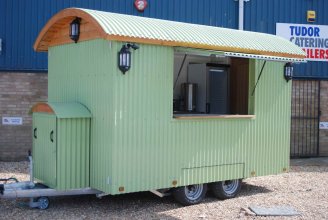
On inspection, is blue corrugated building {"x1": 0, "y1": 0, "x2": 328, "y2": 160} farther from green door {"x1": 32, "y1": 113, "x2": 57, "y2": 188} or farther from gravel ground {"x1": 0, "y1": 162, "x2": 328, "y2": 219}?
green door {"x1": 32, "y1": 113, "x2": 57, "y2": 188}

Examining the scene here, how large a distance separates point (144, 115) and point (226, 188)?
2.51 metres

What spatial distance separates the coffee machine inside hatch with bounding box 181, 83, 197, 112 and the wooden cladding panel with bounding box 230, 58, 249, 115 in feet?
2.71

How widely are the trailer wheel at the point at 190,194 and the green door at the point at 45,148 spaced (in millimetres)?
2118

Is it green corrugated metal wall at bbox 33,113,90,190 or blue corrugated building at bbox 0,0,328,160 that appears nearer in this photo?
green corrugated metal wall at bbox 33,113,90,190

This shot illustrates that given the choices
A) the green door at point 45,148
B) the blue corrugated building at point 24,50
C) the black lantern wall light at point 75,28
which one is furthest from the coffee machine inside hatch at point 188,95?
the blue corrugated building at point 24,50

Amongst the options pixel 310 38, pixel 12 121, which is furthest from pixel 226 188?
pixel 310 38

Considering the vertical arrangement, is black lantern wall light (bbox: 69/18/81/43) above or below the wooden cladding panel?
above

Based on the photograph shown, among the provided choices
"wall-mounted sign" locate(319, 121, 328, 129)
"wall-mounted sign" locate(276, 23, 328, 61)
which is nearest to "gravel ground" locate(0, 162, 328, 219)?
"wall-mounted sign" locate(319, 121, 328, 129)

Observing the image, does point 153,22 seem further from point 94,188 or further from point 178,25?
point 94,188

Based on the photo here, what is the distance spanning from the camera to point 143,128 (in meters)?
8.31

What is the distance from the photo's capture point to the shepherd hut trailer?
26.6ft

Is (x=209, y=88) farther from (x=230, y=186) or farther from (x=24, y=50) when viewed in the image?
(x=24, y=50)

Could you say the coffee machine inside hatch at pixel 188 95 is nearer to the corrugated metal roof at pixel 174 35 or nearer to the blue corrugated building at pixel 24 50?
the corrugated metal roof at pixel 174 35

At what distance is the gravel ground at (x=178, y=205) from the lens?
820 cm
